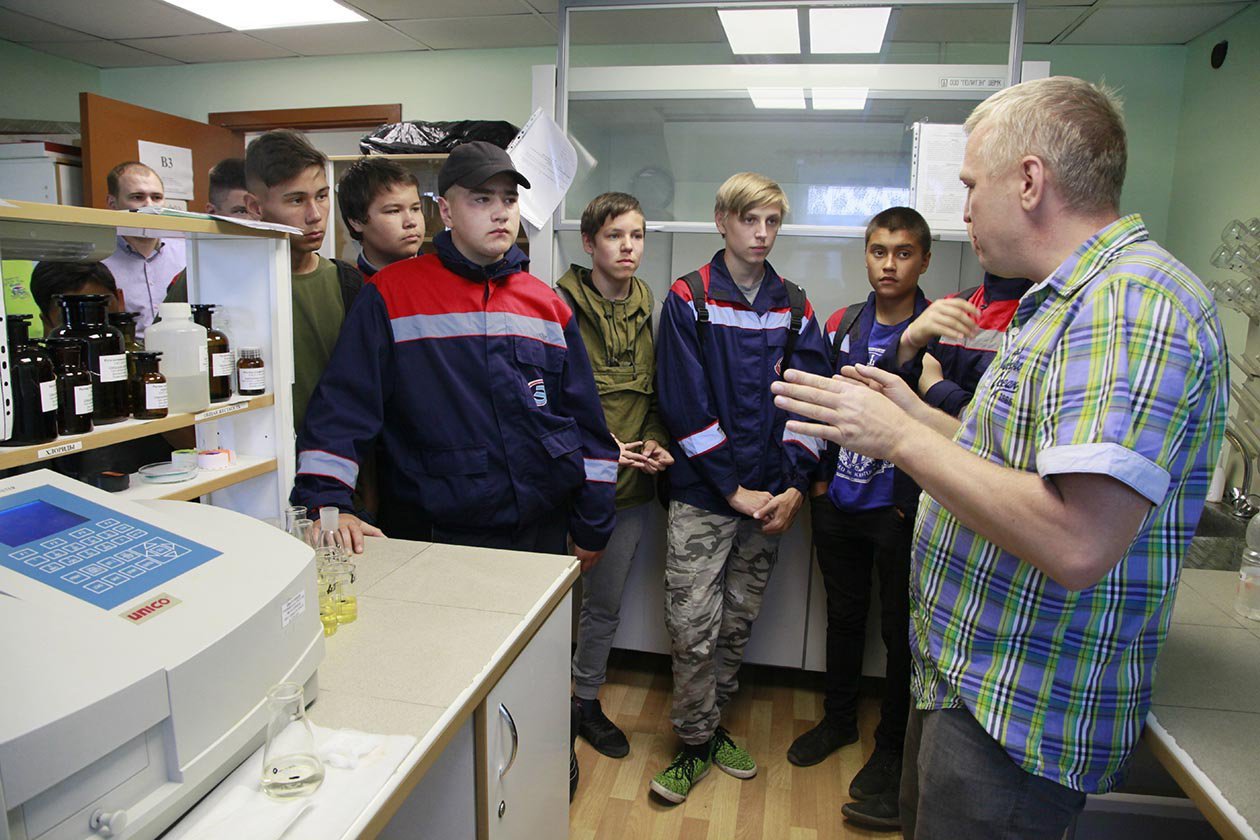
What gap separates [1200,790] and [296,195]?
204cm

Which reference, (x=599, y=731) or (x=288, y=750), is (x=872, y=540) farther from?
(x=288, y=750)

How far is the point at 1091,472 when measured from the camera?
0.86m

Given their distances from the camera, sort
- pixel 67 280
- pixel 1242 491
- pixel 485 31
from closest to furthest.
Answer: pixel 67 280 → pixel 1242 491 → pixel 485 31

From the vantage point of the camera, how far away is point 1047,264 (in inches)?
41.9

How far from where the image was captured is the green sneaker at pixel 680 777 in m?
2.11

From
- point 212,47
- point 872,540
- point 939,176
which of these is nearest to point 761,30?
point 939,176

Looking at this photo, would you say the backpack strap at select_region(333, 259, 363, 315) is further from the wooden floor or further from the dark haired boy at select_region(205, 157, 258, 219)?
the wooden floor

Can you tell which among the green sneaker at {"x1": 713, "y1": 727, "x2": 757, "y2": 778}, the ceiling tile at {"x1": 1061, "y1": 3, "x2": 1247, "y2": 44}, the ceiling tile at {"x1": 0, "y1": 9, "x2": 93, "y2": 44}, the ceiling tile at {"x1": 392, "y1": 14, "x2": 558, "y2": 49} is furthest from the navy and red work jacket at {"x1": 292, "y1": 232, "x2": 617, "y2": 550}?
the ceiling tile at {"x1": 0, "y1": 9, "x2": 93, "y2": 44}

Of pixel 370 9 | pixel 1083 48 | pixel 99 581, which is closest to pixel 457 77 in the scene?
pixel 370 9

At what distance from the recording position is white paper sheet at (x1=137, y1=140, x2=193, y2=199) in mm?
3984

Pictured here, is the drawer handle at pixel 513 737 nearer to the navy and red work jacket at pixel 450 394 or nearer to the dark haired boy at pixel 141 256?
the navy and red work jacket at pixel 450 394

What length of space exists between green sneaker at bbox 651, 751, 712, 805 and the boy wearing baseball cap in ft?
2.70

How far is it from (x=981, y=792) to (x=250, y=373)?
137 centimetres

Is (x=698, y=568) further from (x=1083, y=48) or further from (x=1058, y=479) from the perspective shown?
(x=1083, y=48)
